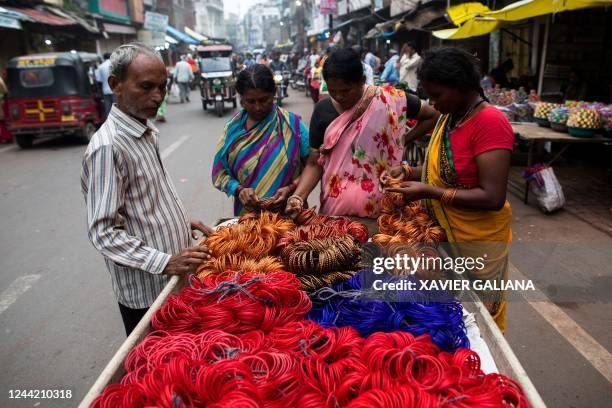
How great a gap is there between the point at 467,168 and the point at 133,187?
4.51ft

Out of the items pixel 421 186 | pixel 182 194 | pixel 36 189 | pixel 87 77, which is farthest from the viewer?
pixel 87 77

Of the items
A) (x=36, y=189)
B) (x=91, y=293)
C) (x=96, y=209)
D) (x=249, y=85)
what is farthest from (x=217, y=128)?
(x=96, y=209)

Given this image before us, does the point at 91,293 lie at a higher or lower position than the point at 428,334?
lower

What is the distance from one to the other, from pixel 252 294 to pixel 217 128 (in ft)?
38.4

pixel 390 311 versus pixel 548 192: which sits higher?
pixel 390 311

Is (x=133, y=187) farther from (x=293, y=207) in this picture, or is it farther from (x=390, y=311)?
(x=390, y=311)

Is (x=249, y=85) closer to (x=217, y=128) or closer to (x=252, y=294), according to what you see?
(x=252, y=294)

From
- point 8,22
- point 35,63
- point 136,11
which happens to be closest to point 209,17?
point 136,11

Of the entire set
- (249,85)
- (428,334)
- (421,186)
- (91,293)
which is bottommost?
(91,293)

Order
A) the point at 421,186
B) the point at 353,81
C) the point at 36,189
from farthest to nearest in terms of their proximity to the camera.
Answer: the point at 36,189 → the point at 353,81 → the point at 421,186

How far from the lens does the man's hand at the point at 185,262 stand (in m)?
1.81

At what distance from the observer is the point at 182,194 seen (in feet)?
22.4

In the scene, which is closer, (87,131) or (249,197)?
(249,197)

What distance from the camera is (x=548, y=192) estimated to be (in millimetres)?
5402
